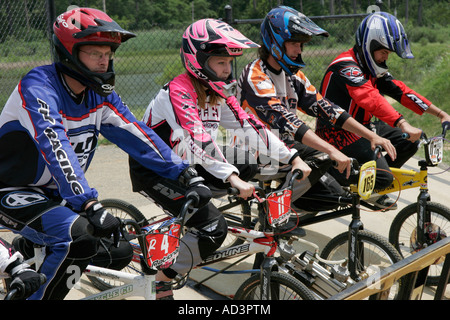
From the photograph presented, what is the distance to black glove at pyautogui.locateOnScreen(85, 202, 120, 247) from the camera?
Answer: 2.55 m

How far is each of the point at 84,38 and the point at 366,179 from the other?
7.32ft

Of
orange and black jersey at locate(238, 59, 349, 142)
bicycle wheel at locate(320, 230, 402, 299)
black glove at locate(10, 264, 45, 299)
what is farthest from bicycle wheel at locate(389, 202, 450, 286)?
black glove at locate(10, 264, 45, 299)

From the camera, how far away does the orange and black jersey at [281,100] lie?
4.41m

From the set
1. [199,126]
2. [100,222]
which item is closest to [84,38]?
[199,126]

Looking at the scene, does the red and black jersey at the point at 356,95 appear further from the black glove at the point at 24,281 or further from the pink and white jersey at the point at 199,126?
the black glove at the point at 24,281

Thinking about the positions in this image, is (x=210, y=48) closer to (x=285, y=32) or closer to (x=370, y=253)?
(x=285, y=32)

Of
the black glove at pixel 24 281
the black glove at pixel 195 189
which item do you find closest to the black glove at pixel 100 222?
the black glove at pixel 24 281

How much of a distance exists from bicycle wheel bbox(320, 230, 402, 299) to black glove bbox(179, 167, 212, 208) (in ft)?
5.12

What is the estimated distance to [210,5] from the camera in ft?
228

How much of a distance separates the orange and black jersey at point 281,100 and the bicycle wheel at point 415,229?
3.48ft

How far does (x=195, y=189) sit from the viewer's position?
9.89 feet

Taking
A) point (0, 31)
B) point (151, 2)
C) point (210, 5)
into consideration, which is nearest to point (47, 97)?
point (0, 31)
